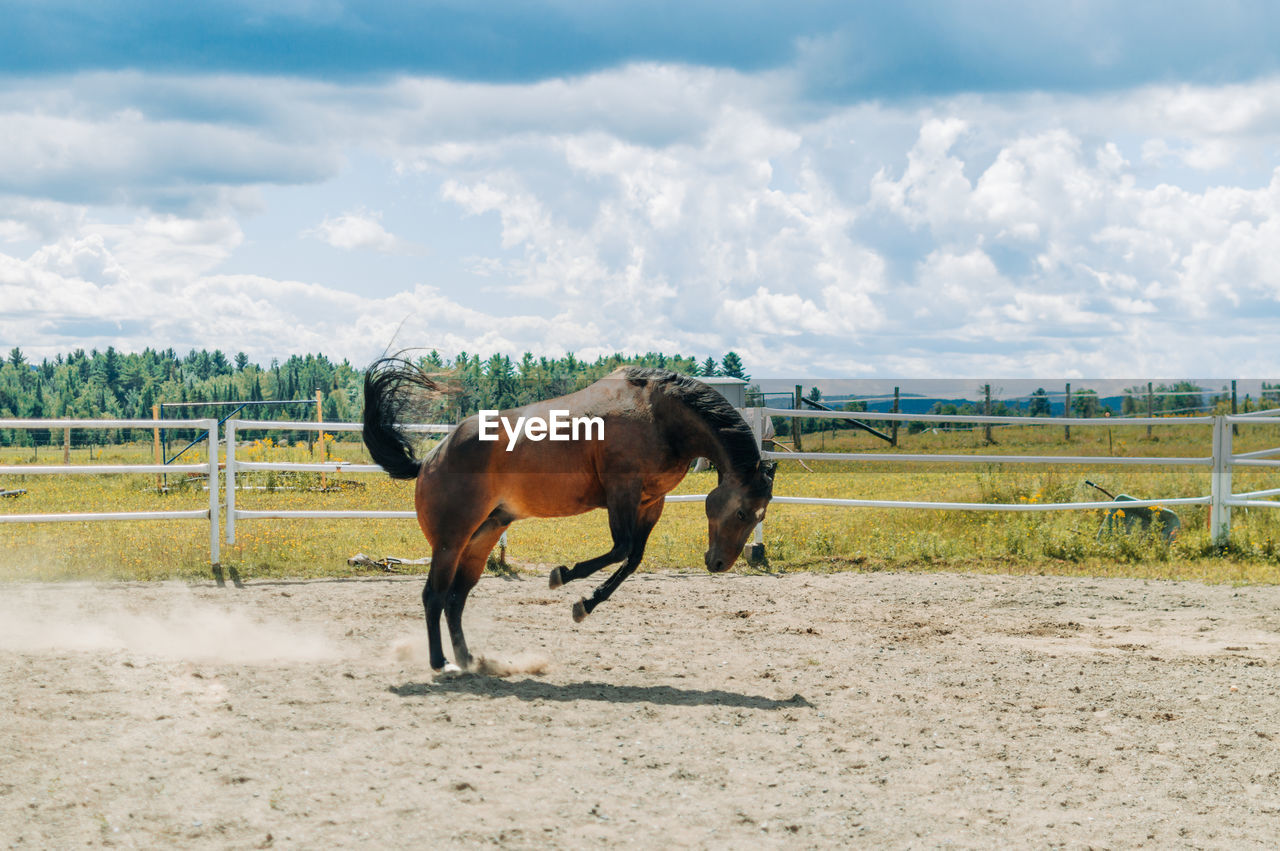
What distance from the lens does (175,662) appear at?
5309 millimetres

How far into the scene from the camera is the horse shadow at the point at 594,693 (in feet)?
15.3

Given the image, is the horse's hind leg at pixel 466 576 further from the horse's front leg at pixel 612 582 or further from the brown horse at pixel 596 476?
the horse's front leg at pixel 612 582

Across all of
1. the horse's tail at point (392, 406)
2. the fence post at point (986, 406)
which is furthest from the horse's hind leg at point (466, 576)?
the fence post at point (986, 406)

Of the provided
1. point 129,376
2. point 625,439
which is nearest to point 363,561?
point 625,439

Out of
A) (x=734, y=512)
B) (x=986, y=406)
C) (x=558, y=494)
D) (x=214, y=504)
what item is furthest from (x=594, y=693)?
(x=986, y=406)

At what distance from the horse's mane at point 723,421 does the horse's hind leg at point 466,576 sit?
1199mm

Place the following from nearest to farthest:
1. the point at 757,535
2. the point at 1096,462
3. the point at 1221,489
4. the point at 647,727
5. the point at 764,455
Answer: the point at 647,727, the point at 764,455, the point at 1096,462, the point at 757,535, the point at 1221,489

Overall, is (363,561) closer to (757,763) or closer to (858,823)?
(757,763)

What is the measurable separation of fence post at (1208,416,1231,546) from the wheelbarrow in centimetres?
39

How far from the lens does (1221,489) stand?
964 cm

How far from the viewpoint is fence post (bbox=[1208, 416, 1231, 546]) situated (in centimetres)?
959

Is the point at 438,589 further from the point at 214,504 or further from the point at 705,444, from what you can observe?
the point at 214,504

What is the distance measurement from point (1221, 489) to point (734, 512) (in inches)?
277

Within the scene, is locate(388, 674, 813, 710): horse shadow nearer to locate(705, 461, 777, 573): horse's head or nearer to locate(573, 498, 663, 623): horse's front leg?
locate(573, 498, 663, 623): horse's front leg
